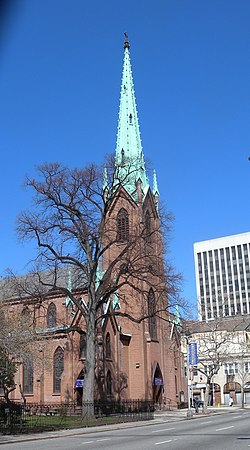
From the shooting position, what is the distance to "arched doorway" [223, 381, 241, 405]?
8162 cm

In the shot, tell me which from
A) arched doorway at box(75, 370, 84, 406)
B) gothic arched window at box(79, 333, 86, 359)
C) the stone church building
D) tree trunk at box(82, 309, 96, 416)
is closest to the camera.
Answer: tree trunk at box(82, 309, 96, 416)

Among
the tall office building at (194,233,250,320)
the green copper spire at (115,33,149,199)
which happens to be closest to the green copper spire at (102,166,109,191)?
the green copper spire at (115,33,149,199)

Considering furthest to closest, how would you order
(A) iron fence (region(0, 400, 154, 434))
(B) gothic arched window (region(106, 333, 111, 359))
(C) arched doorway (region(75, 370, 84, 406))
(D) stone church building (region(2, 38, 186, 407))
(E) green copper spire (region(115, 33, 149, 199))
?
(E) green copper spire (region(115, 33, 149, 199)), (B) gothic arched window (region(106, 333, 111, 359)), (D) stone church building (region(2, 38, 186, 407)), (C) arched doorway (region(75, 370, 84, 406)), (A) iron fence (region(0, 400, 154, 434))

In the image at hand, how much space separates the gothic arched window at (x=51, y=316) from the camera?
2191 inches

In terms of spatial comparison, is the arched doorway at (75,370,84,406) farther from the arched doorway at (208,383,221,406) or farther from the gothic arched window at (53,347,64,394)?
the arched doorway at (208,383,221,406)

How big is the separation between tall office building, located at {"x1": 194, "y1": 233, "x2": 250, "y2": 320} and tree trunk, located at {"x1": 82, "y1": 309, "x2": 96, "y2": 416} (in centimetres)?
11677

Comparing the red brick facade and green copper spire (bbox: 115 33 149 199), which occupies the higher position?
green copper spire (bbox: 115 33 149 199)

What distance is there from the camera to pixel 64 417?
35.3 m

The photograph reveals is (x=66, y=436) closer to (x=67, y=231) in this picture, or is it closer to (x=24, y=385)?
(x=67, y=231)

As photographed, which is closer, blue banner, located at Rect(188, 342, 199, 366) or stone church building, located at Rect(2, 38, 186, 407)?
blue banner, located at Rect(188, 342, 199, 366)

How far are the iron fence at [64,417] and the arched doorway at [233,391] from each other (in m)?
37.0

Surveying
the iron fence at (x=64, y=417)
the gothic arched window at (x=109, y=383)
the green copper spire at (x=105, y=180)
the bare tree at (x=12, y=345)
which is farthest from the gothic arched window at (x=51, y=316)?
the green copper spire at (x=105, y=180)

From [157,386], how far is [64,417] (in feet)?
69.0

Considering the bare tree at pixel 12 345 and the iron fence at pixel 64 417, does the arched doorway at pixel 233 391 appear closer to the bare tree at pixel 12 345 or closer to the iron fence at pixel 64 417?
the iron fence at pixel 64 417
